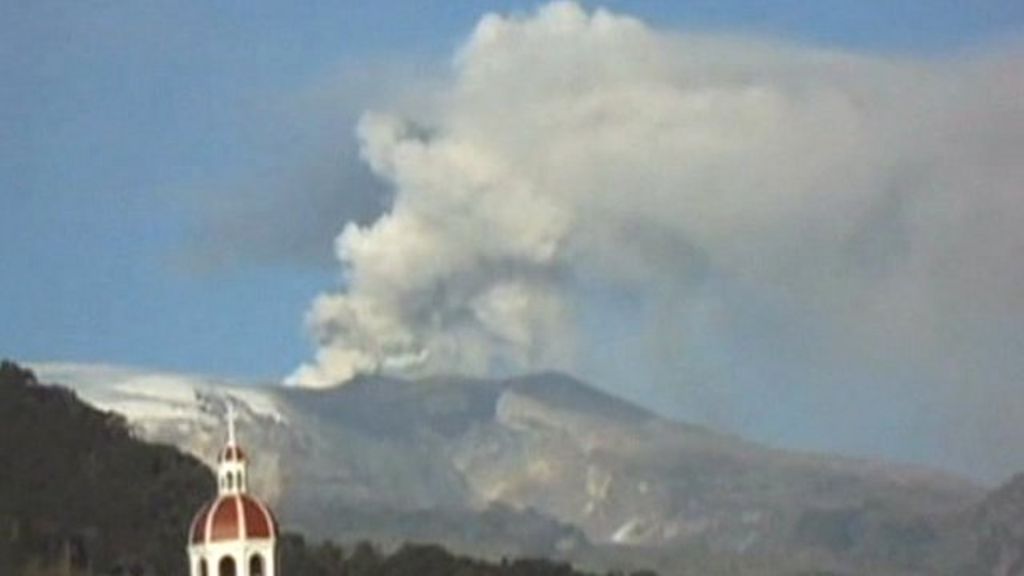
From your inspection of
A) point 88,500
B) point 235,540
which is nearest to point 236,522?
point 235,540

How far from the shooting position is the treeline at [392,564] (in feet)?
584

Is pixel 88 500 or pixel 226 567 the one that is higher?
pixel 88 500

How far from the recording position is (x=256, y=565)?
11212cm

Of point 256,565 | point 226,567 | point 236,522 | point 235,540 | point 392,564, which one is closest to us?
point 235,540

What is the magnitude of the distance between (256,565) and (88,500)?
69.7 metres

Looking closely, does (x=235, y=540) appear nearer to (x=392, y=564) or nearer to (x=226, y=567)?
(x=226, y=567)

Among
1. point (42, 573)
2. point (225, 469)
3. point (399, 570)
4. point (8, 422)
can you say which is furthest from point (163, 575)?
point (225, 469)

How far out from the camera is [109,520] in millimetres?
176750

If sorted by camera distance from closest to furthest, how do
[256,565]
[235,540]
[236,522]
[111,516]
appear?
[235,540] → [256,565] → [236,522] → [111,516]

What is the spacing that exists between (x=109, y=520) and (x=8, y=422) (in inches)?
829

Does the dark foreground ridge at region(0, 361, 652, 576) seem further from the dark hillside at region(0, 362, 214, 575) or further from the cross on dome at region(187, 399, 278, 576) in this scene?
the cross on dome at region(187, 399, 278, 576)

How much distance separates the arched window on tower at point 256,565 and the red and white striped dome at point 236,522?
638 millimetres

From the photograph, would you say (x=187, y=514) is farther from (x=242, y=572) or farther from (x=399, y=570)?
(x=242, y=572)

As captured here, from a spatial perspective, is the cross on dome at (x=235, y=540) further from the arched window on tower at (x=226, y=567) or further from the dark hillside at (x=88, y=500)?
the dark hillside at (x=88, y=500)
